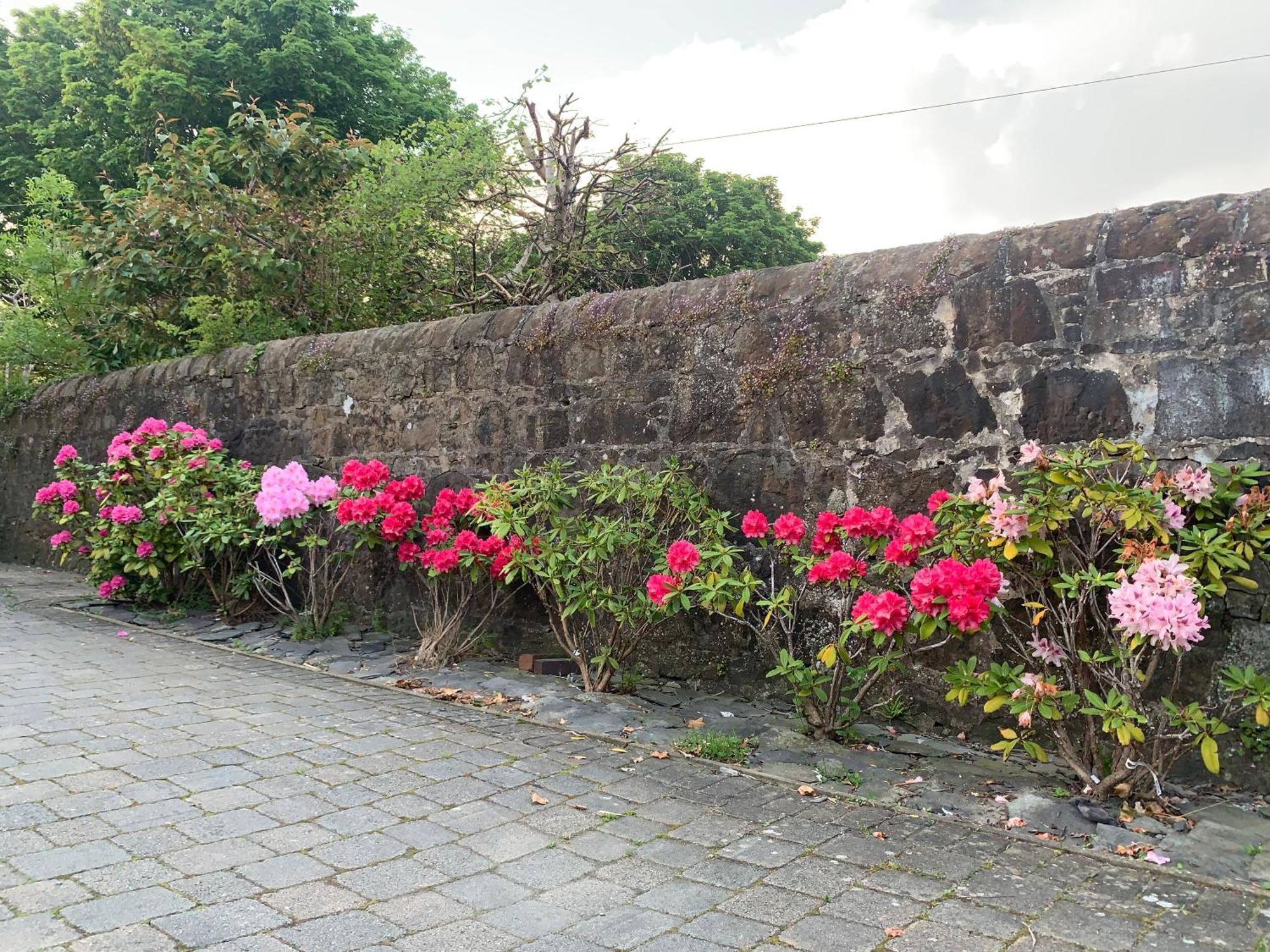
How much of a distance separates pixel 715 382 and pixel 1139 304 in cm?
176

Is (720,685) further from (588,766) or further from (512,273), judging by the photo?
(512,273)

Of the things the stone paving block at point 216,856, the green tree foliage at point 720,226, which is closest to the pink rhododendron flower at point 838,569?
the stone paving block at point 216,856

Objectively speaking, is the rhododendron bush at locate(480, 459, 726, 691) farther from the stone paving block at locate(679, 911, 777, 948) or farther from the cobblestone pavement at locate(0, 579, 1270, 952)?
the stone paving block at locate(679, 911, 777, 948)

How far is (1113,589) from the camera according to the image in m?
2.86

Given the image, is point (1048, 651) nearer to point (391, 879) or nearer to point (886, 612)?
point (886, 612)

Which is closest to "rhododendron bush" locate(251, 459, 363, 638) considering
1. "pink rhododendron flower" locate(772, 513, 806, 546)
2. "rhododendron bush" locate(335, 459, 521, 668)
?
"rhododendron bush" locate(335, 459, 521, 668)

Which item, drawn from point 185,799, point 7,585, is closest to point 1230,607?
point 185,799

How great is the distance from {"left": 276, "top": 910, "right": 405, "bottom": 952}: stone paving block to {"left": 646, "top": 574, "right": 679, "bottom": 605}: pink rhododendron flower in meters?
1.74

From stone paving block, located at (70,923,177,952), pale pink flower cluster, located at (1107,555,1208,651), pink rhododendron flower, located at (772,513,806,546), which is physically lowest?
stone paving block, located at (70,923,177,952)

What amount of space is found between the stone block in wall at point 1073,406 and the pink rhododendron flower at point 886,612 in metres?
0.86

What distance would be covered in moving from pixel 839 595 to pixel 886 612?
0.76 metres

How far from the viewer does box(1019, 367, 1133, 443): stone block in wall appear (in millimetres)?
3279

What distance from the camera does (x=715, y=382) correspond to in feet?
14.2

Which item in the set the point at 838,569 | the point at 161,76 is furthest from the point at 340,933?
the point at 161,76
